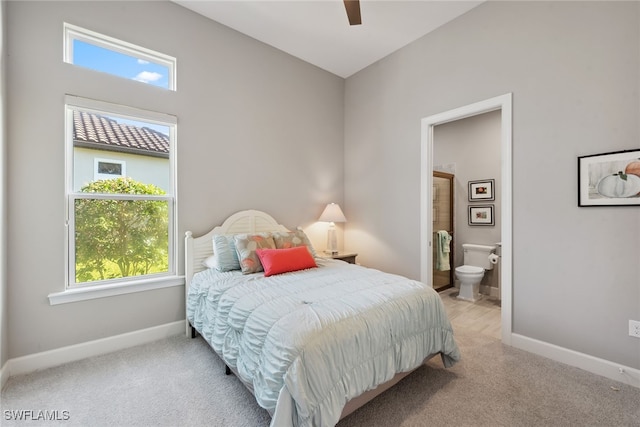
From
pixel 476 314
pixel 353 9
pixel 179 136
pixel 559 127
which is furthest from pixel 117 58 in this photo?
pixel 476 314

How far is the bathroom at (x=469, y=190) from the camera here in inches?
167

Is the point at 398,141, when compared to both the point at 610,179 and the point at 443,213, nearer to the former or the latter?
the point at 443,213

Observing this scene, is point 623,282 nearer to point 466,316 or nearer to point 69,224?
point 466,316

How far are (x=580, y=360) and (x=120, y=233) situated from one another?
4055mm

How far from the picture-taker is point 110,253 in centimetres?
256

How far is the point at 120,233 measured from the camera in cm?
261

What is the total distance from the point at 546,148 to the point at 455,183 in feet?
7.62

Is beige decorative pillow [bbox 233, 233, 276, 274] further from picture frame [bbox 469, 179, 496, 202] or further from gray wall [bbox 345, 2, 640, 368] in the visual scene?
picture frame [bbox 469, 179, 496, 202]

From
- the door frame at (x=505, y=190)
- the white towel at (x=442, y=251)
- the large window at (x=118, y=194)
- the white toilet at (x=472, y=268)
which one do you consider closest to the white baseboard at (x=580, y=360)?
the door frame at (x=505, y=190)

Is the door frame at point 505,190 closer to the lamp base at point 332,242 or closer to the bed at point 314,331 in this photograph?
the bed at point 314,331

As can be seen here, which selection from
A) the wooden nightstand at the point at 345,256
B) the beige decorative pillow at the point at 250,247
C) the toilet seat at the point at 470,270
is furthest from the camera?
the toilet seat at the point at 470,270

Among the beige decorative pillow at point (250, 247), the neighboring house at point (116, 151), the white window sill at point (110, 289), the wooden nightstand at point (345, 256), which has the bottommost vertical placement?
the white window sill at point (110, 289)

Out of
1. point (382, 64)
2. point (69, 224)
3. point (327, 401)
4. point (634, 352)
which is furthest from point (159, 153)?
point (634, 352)

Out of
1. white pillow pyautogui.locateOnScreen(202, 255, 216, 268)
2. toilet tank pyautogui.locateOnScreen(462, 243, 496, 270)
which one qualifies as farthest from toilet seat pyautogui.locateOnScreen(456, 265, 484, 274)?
white pillow pyautogui.locateOnScreen(202, 255, 216, 268)
